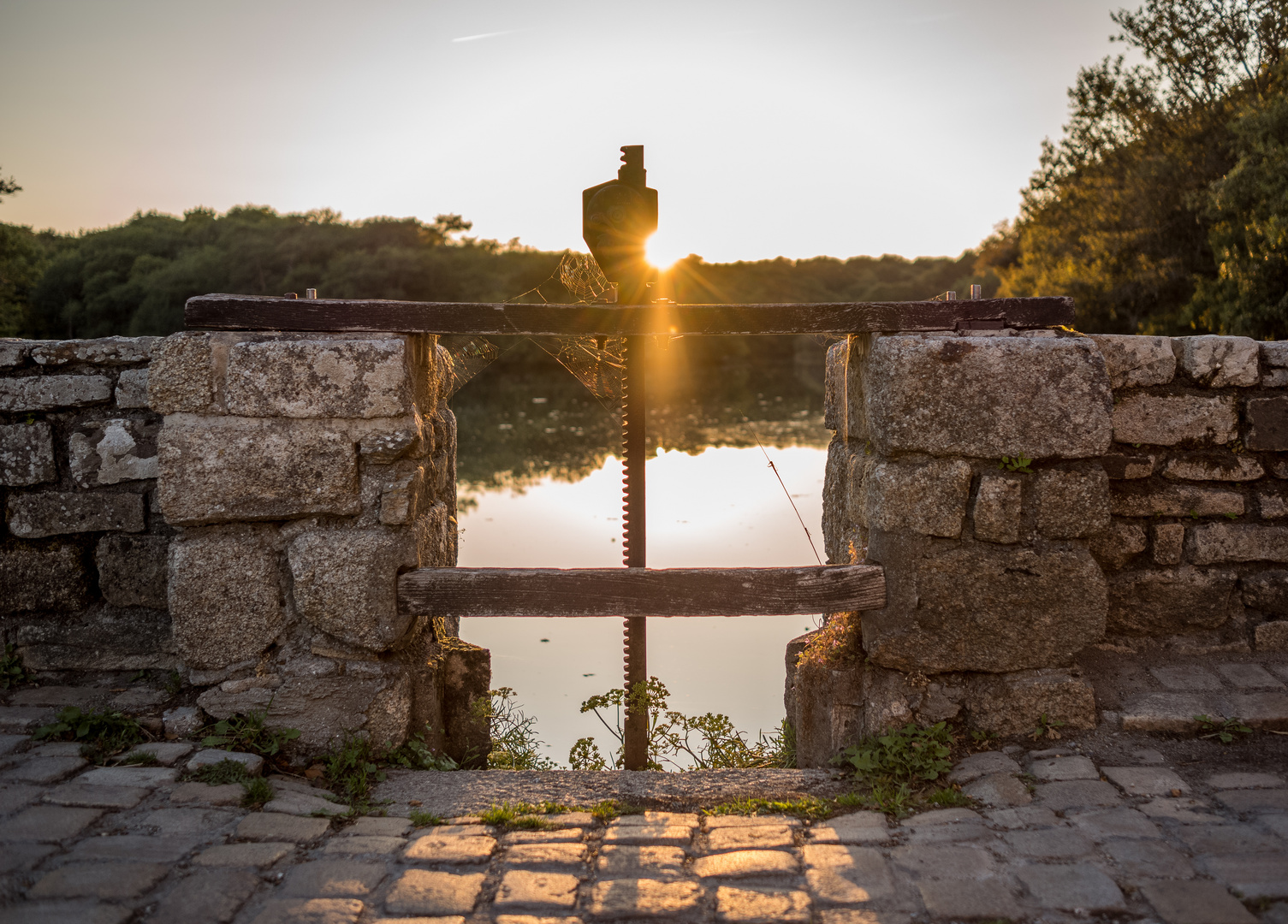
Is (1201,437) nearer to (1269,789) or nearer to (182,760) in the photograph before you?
(1269,789)

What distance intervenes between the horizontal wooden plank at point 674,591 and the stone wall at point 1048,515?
173mm

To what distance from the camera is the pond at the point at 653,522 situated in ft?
18.1

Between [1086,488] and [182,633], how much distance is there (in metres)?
2.92

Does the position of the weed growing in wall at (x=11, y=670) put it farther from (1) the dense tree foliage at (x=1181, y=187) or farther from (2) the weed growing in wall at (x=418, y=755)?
(1) the dense tree foliage at (x=1181, y=187)

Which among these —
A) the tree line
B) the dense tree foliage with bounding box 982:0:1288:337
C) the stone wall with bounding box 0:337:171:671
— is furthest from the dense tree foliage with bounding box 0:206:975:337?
the stone wall with bounding box 0:337:171:671

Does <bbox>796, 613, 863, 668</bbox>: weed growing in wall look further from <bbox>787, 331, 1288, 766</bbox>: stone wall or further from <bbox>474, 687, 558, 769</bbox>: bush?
<bbox>474, 687, 558, 769</bbox>: bush

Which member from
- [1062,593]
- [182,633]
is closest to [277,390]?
[182,633]

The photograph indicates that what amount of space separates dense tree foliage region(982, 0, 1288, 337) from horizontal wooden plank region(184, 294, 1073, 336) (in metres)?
10.6

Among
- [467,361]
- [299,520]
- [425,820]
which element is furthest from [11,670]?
[467,361]

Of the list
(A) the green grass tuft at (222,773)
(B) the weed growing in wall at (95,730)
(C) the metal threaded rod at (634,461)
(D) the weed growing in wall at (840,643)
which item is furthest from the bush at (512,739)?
(D) the weed growing in wall at (840,643)

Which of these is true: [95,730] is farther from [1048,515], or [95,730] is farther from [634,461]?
[1048,515]

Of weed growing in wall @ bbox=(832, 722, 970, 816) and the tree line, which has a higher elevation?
the tree line

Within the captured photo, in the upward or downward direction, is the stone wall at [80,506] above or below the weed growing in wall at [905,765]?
above

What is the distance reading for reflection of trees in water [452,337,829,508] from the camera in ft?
38.1
